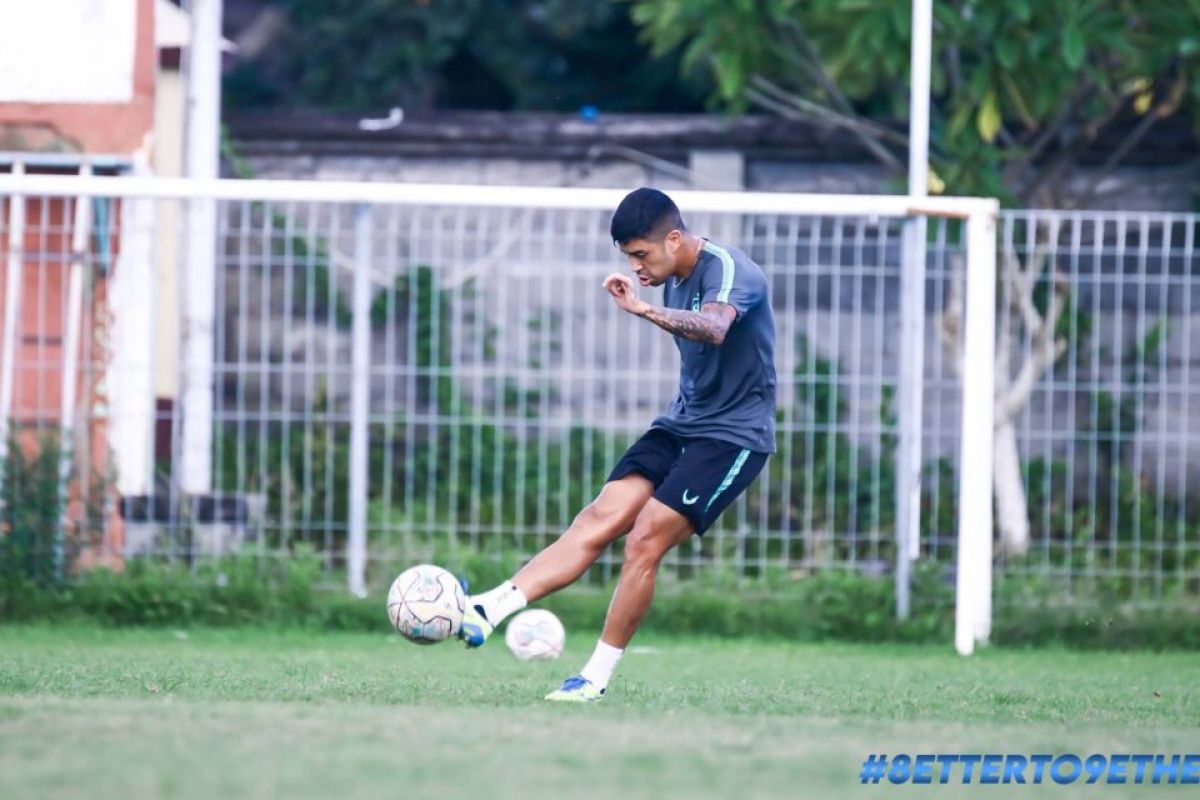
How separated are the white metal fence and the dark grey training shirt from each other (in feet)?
9.64

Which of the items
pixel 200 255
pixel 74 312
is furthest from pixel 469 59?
pixel 74 312

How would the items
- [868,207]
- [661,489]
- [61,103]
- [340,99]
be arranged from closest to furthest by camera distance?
[661,489], [868,207], [61,103], [340,99]

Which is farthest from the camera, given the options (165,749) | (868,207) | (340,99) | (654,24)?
(340,99)

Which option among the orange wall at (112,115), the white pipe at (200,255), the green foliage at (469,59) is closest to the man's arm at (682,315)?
the white pipe at (200,255)

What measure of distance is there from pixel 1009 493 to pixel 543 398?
8.22ft

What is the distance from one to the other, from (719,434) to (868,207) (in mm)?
2988

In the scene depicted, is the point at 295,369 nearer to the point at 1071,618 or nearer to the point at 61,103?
the point at 61,103

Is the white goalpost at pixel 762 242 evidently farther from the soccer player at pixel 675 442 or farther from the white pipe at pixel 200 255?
the soccer player at pixel 675 442

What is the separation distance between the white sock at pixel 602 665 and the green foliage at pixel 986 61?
4833mm

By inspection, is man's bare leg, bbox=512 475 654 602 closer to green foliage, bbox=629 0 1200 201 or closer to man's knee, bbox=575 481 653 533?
man's knee, bbox=575 481 653 533

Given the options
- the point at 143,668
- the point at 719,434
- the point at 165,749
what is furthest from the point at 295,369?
the point at 165,749

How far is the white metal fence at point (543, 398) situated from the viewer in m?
9.60

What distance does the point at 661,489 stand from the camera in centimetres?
623

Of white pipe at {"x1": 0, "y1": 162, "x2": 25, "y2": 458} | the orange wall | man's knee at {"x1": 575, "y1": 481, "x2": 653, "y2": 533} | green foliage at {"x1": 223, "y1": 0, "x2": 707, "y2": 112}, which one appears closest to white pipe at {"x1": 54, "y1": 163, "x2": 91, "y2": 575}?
white pipe at {"x1": 0, "y1": 162, "x2": 25, "y2": 458}
